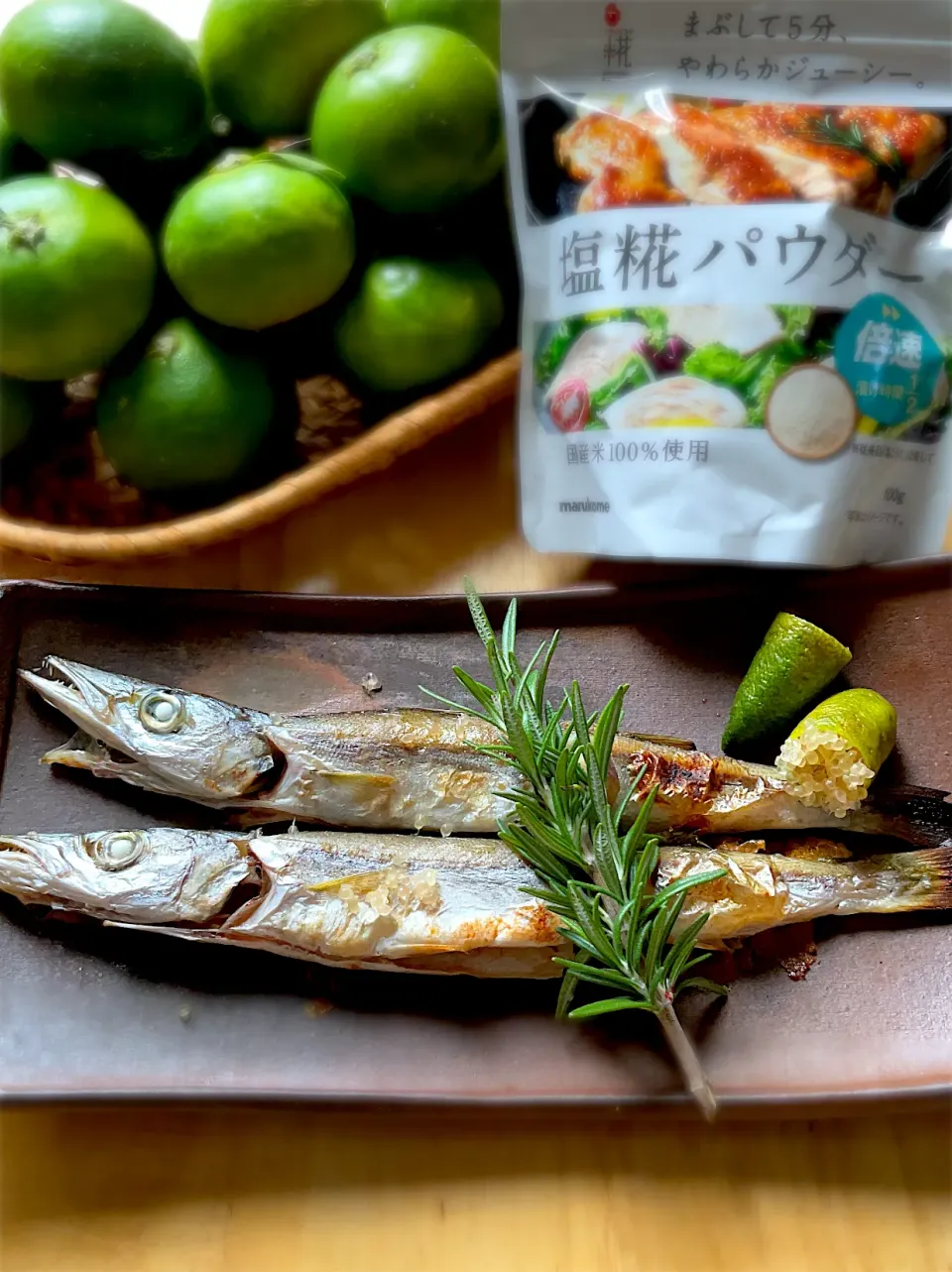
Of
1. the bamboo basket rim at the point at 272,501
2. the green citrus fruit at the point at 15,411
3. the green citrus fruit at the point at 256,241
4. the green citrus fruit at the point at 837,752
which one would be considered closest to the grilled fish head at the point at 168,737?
the bamboo basket rim at the point at 272,501

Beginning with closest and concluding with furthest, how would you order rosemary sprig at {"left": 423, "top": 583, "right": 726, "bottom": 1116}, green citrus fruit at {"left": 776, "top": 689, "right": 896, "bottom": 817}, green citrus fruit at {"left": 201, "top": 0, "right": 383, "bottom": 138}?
rosemary sprig at {"left": 423, "top": 583, "right": 726, "bottom": 1116}
green citrus fruit at {"left": 776, "top": 689, "right": 896, "bottom": 817}
green citrus fruit at {"left": 201, "top": 0, "right": 383, "bottom": 138}

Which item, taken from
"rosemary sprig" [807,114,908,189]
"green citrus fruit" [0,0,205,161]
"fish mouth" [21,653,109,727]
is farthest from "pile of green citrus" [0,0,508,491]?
"rosemary sprig" [807,114,908,189]

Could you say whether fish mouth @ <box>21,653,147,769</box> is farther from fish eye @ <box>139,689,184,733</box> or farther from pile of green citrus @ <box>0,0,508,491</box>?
pile of green citrus @ <box>0,0,508,491</box>

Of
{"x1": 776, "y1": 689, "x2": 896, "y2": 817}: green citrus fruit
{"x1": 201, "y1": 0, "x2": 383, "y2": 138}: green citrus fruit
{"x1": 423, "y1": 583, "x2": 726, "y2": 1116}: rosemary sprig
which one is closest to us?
{"x1": 423, "y1": 583, "x2": 726, "y2": 1116}: rosemary sprig

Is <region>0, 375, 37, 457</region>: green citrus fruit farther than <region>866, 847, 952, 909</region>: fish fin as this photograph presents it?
Yes

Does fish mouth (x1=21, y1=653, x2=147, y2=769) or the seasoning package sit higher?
the seasoning package

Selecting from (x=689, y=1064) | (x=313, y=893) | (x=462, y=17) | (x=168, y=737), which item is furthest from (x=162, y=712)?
(x=462, y=17)

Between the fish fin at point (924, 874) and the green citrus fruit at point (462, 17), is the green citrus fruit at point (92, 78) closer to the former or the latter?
the green citrus fruit at point (462, 17)

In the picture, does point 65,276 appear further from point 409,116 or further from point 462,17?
point 462,17

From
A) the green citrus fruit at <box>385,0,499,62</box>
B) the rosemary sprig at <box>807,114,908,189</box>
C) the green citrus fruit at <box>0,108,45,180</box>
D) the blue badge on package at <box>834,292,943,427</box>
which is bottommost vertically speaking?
the blue badge on package at <box>834,292,943,427</box>
